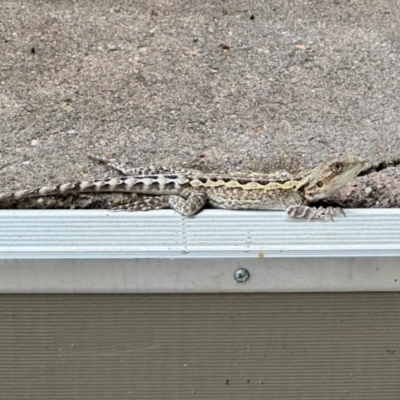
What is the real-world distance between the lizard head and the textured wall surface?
0.76m

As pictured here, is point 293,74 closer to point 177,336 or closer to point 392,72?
point 392,72

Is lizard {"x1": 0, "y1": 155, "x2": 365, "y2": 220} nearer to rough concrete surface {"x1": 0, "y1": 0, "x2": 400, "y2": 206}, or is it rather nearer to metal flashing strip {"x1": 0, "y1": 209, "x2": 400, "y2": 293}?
rough concrete surface {"x1": 0, "y1": 0, "x2": 400, "y2": 206}

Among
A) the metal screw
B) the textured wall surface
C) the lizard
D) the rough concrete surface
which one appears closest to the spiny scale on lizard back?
the lizard

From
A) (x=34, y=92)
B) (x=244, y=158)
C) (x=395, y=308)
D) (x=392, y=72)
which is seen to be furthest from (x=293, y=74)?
(x=395, y=308)

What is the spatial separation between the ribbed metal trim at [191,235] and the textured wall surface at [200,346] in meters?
0.15

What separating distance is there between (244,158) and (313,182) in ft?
1.06

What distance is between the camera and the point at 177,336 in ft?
7.72

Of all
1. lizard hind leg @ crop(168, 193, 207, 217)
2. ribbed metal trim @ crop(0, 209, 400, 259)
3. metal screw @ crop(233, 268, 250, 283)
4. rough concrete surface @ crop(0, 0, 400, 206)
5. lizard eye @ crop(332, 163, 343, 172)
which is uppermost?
rough concrete surface @ crop(0, 0, 400, 206)

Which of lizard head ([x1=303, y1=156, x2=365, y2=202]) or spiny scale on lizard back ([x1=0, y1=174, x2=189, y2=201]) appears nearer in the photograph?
spiny scale on lizard back ([x1=0, y1=174, x2=189, y2=201])

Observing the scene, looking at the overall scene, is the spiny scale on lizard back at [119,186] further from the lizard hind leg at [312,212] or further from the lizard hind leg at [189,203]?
the lizard hind leg at [312,212]

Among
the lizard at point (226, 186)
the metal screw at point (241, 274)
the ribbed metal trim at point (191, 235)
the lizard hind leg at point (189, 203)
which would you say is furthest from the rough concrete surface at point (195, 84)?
the metal screw at point (241, 274)

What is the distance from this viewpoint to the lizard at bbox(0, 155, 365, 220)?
2934 millimetres

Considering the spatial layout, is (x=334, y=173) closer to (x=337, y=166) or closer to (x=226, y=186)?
(x=337, y=166)

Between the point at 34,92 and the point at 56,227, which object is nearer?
the point at 56,227
